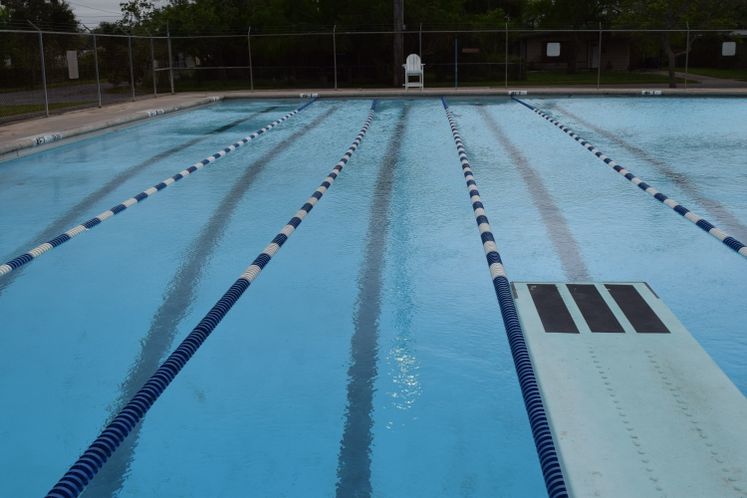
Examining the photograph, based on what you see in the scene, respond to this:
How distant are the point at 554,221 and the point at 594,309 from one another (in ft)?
7.56

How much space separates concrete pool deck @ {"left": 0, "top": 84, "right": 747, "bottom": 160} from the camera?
10.5 meters

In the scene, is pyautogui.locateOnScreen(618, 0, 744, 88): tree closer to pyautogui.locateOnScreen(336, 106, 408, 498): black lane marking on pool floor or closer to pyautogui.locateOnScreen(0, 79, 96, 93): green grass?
pyautogui.locateOnScreen(0, 79, 96, 93): green grass

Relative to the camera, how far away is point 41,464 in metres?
2.80

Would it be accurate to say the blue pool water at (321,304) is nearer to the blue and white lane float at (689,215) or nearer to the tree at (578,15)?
the blue and white lane float at (689,215)

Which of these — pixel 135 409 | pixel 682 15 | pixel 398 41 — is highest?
pixel 682 15

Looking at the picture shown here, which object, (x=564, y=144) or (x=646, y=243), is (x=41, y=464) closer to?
(x=646, y=243)

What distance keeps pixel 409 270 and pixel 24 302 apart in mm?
2288

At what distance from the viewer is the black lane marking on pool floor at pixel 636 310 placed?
3719 mm

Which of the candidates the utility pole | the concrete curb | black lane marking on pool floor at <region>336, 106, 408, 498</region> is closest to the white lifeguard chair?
the utility pole

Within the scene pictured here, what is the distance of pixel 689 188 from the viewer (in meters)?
7.47

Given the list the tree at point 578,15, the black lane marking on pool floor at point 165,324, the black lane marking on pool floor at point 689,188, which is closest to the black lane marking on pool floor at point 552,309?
the black lane marking on pool floor at point 165,324

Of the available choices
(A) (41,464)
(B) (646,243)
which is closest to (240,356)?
(A) (41,464)

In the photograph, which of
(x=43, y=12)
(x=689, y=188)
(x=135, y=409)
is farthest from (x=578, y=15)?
(x=135, y=409)

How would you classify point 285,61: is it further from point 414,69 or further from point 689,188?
point 689,188
